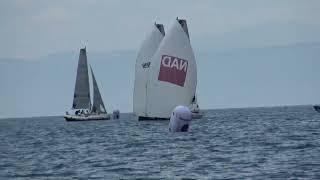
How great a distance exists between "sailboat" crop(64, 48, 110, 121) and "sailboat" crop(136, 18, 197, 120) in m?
42.3

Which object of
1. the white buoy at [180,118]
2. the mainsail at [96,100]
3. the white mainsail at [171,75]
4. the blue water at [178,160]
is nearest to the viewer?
the blue water at [178,160]

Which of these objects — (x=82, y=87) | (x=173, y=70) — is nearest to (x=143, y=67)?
(x=173, y=70)

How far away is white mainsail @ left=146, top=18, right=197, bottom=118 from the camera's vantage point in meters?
84.1

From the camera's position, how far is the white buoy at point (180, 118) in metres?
64.2

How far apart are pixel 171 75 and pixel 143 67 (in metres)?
13.9

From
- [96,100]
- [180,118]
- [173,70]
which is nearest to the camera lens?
[180,118]

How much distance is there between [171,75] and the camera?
83.9 meters

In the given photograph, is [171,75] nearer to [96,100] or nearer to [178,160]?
[178,160]

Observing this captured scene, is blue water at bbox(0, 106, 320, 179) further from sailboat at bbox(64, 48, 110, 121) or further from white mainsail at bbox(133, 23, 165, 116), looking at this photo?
sailboat at bbox(64, 48, 110, 121)

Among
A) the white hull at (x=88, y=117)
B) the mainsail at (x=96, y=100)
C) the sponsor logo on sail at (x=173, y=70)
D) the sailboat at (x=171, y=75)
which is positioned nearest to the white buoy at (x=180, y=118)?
the sponsor logo on sail at (x=173, y=70)

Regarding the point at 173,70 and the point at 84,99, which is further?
the point at 84,99

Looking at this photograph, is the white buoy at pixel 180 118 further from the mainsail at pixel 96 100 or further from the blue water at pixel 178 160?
the mainsail at pixel 96 100

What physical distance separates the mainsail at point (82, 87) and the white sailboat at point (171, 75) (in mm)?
42247

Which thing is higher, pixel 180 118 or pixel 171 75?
pixel 171 75
